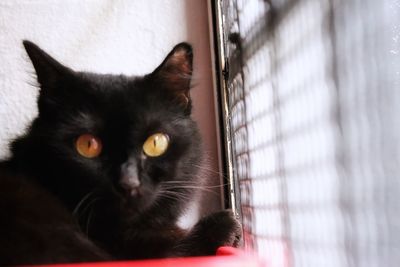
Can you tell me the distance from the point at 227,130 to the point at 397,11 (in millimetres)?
918

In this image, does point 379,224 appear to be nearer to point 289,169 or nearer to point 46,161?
point 289,169

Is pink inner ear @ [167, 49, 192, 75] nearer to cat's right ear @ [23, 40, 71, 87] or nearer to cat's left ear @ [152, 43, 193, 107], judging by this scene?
cat's left ear @ [152, 43, 193, 107]

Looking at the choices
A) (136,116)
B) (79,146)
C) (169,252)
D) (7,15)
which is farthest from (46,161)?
(7,15)

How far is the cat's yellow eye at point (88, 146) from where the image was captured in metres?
0.81

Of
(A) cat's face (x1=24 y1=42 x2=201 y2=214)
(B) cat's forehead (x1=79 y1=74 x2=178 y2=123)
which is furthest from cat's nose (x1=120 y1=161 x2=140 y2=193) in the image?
(B) cat's forehead (x1=79 y1=74 x2=178 y2=123)

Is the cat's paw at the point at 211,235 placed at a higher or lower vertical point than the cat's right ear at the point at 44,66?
lower

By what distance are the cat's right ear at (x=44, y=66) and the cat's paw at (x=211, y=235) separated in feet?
1.42

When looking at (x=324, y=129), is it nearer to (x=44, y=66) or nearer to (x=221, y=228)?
(x=221, y=228)

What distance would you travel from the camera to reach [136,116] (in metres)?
0.83

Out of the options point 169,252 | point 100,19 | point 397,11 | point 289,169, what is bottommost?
point 169,252

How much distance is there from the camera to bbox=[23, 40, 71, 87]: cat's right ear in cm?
84

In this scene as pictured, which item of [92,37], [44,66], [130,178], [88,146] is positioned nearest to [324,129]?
[130,178]

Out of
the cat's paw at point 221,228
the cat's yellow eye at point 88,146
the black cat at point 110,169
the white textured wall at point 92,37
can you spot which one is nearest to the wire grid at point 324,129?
the cat's paw at point 221,228

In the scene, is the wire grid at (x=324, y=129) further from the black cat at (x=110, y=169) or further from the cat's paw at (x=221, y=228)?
the black cat at (x=110, y=169)
